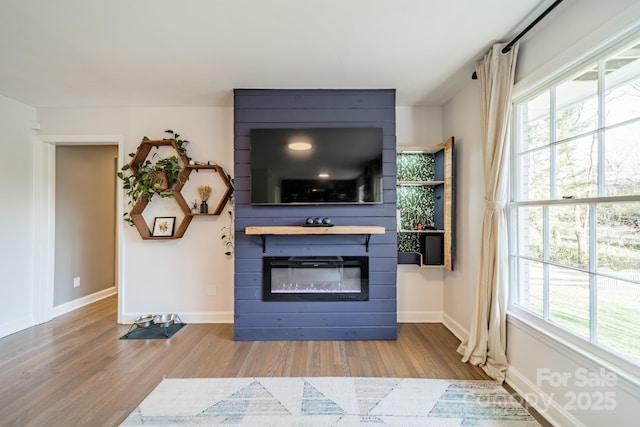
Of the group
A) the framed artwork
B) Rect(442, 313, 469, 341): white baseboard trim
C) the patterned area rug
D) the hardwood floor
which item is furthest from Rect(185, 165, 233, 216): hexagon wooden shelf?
Rect(442, 313, 469, 341): white baseboard trim

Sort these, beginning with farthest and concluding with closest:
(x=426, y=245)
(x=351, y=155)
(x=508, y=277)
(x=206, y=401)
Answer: (x=426, y=245), (x=351, y=155), (x=508, y=277), (x=206, y=401)

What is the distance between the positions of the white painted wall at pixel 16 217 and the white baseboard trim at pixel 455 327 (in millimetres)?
4678

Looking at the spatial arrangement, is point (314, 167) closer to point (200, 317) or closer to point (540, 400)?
point (200, 317)

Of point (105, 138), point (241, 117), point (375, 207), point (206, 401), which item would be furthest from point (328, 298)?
point (105, 138)

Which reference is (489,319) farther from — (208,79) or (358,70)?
(208,79)

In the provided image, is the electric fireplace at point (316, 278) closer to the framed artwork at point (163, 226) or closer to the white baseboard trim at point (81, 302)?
the framed artwork at point (163, 226)

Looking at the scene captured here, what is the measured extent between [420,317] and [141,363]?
280cm

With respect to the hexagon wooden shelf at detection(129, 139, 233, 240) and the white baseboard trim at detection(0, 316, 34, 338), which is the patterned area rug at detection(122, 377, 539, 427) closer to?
the hexagon wooden shelf at detection(129, 139, 233, 240)

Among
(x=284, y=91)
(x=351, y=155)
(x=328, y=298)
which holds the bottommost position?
(x=328, y=298)

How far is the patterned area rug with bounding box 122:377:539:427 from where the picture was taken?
1.61 metres

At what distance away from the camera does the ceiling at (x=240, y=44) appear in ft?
5.38

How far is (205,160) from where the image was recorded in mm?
3107

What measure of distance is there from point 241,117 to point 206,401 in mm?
2389

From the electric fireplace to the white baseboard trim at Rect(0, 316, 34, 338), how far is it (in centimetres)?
275
